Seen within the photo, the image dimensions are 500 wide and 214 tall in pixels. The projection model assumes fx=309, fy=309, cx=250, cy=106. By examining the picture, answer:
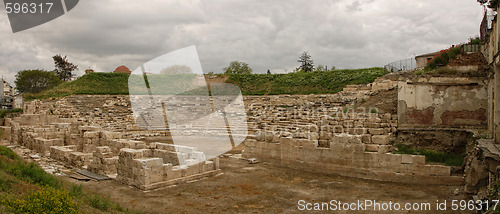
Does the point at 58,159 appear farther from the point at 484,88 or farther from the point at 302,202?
the point at 484,88

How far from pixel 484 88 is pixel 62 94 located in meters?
34.7

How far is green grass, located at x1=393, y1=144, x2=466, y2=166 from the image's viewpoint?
10.0m

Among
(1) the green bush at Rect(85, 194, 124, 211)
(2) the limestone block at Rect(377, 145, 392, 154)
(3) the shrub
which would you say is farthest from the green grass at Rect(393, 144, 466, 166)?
(1) the green bush at Rect(85, 194, 124, 211)

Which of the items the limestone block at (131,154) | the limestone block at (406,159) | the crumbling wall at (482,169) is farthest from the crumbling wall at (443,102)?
the limestone block at (131,154)

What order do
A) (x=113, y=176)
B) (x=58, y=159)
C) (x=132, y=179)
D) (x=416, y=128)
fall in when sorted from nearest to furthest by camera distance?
(x=132, y=179) → (x=113, y=176) → (x=416, y=128) → (x=58, y=159)

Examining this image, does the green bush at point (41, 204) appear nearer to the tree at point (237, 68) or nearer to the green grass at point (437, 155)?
the green grass at point (437, 155)

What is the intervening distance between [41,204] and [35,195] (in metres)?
0.34

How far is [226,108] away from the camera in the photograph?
3041 centimetres

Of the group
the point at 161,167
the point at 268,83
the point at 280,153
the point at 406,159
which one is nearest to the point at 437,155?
the point at 406,159

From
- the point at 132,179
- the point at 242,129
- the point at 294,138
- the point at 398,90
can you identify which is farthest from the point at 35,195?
the point at 242,129

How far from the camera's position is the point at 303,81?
35031mm

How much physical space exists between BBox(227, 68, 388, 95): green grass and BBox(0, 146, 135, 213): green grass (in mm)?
26954

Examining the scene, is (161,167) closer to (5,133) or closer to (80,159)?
(80,159)

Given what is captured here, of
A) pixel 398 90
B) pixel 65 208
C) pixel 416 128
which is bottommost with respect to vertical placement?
pixel 65 208
